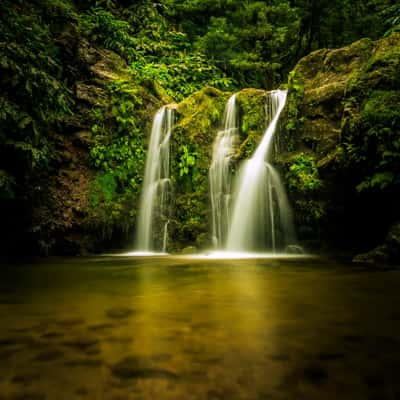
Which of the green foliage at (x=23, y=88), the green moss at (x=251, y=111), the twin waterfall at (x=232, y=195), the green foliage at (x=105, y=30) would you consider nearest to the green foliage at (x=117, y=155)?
the twin waterfall at (x=232, y=195)

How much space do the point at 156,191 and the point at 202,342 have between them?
8095 mm

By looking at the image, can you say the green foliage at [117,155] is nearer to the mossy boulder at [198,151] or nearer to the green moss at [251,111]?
the mossy boulder at [198,151]

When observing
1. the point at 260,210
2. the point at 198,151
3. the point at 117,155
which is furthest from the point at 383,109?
the point at 117,155

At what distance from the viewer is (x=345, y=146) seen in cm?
699

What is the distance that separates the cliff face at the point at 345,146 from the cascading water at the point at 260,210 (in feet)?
1.07

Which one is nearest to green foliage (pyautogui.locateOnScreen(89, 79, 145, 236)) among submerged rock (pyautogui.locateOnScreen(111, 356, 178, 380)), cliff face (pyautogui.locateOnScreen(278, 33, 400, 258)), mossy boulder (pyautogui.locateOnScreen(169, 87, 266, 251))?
mossy boulder (pyautogui.locateOnScreen(169, 87, 266, 251))

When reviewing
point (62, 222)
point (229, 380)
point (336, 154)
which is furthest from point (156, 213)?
point (229, 380)

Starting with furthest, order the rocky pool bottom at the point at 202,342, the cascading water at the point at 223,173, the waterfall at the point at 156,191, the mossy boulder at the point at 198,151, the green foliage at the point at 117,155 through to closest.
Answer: the green foliage at the point at 117,155, the waterfall at the point at 156,191, the mossy boulder at the point at 198,151, the cascading water at the point at 223,173, the rocky pool bottom at the point at 202,342

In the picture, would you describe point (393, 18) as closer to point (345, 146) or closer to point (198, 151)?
point (345, 146)

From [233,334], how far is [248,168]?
22.8 ft

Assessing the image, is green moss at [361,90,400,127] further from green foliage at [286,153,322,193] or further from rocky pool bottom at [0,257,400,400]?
rocky pool bottom at [0,257,400,400]

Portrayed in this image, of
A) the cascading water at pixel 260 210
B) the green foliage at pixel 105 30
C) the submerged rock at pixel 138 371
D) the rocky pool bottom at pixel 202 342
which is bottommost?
the submerged rock at pixel 138 371

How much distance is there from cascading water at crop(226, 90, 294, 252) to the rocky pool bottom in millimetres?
4609

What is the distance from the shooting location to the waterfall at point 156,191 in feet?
30.8
